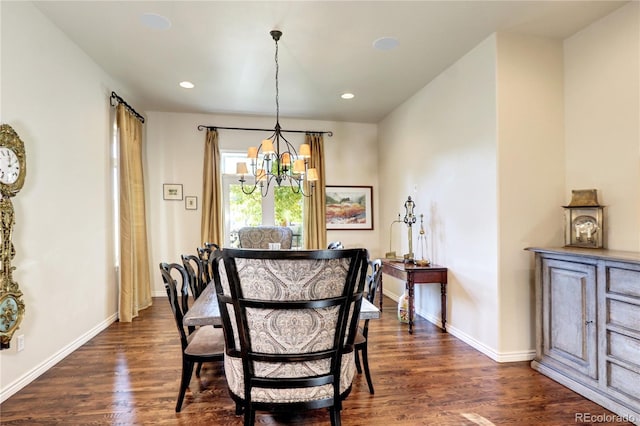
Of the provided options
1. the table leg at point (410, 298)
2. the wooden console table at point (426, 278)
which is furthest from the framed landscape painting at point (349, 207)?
the table leg at point (410, 298)

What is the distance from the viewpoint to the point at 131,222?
4203 millimetres

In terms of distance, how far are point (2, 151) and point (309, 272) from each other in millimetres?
2414

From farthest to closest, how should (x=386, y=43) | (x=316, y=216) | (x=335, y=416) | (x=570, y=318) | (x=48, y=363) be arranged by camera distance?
(x=316, y=216) < (x=386, y=43) < (x=48, y=363) < (x=570, y=318) < (x=335, y=416)

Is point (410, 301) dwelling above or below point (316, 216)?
below

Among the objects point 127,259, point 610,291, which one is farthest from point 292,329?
→ point 127,259

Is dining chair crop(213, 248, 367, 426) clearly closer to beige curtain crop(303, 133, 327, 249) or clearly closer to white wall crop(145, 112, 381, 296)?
beige curtain crop(303, 133, 327, 249)

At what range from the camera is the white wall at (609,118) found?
2.46 metres

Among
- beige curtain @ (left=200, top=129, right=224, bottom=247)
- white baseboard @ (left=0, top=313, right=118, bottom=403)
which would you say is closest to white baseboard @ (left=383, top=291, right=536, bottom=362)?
beige curtain @ (left=200, top=129, right=224, bottom=247)

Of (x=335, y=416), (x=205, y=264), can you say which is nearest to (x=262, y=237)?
(x=205, y=264)

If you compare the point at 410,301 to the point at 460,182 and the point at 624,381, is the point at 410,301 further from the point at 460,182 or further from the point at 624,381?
the point at 624,381

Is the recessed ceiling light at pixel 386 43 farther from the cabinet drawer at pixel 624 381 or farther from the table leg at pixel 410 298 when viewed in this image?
the cabinet drawer at pixel 624 381

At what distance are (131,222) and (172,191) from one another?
4.20 feet

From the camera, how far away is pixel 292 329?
4.62ft

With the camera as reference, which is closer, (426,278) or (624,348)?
(624,348)
